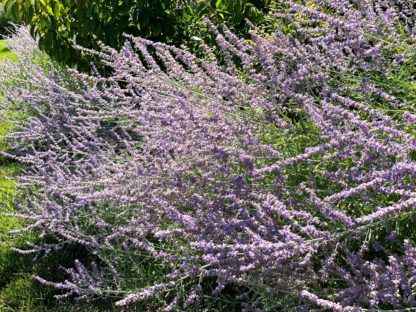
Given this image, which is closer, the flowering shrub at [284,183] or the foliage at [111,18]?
the flowering shrub at [284,183]

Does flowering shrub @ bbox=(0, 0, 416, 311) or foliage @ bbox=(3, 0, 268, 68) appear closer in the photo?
flowering shrub @ bbox=(0, 0, 416, 311)

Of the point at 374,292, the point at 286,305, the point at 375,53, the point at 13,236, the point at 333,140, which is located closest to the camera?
the point at 374,292

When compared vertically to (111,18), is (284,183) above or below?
above

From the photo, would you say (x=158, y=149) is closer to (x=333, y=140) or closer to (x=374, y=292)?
(x=333, y=140)

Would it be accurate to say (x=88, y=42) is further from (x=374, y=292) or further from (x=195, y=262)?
(x=374, y=292)

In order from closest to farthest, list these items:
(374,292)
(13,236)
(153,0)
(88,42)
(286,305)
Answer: (374,292), (286,305), (13,236), (153,0), (88,42)

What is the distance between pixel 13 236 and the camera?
14.1 ft

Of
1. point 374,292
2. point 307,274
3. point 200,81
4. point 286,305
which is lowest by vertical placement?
point 286,305

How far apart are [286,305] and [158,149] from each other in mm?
978

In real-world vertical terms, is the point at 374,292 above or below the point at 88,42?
above

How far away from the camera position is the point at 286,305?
2.27m

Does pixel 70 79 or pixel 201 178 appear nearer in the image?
pixel 201 178

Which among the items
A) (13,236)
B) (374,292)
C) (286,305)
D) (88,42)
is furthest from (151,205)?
(88,42)

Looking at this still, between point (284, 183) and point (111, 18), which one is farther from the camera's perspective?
point (111, 18)
